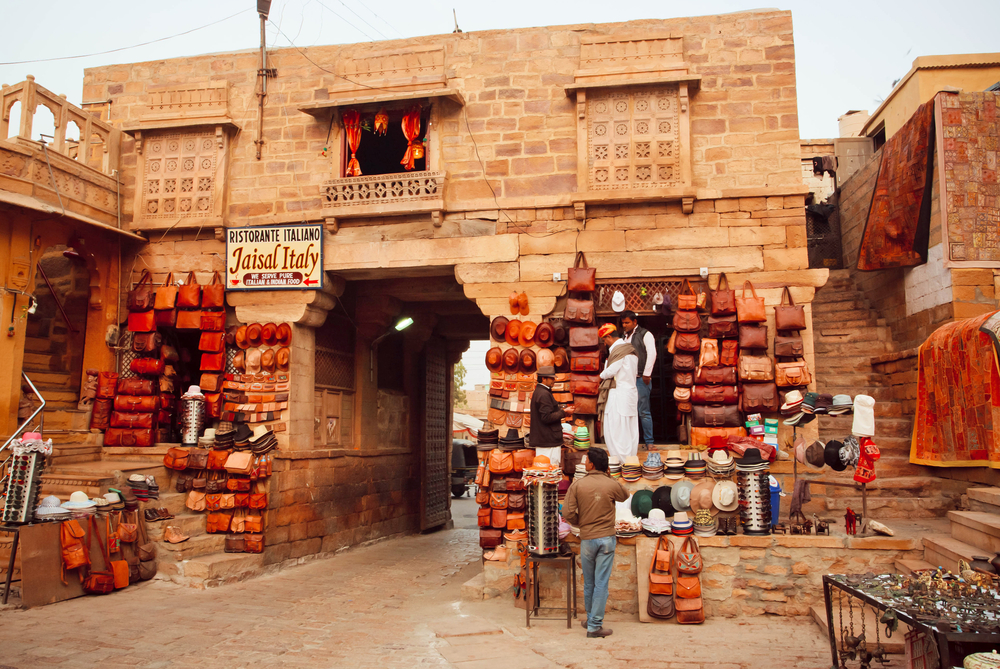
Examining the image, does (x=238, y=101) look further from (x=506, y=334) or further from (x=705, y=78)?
(x=705, y=78)

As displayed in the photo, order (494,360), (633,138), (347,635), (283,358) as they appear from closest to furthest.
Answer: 1. (347,635)
2. (494,360)
3. (633,138)
4. (283,358)

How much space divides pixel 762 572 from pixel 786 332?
3.06 meters

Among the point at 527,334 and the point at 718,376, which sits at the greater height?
the point at 527,334

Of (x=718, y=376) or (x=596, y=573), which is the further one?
(x=718, y=376)

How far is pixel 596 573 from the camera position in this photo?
20.0 feet

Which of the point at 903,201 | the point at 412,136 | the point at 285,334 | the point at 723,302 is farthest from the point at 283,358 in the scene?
the point at 903,201

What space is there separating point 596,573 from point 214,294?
6.67 meters

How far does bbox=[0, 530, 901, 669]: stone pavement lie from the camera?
5.45 metres

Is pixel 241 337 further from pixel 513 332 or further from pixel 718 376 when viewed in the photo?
pixel 718 376

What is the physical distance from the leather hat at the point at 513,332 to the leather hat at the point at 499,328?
0.04 m

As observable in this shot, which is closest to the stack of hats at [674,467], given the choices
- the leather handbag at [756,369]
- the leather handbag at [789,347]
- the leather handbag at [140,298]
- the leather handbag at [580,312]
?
the leather handbag at [756,369]

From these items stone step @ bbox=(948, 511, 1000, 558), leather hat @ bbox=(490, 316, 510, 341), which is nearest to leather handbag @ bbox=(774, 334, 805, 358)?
stone step @ bbox=(948, 511, 1000, 558)

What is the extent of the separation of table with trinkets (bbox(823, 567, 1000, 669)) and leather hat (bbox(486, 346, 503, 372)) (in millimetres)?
4837

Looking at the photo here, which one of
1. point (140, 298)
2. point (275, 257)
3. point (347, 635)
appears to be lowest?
point (347, 635)
